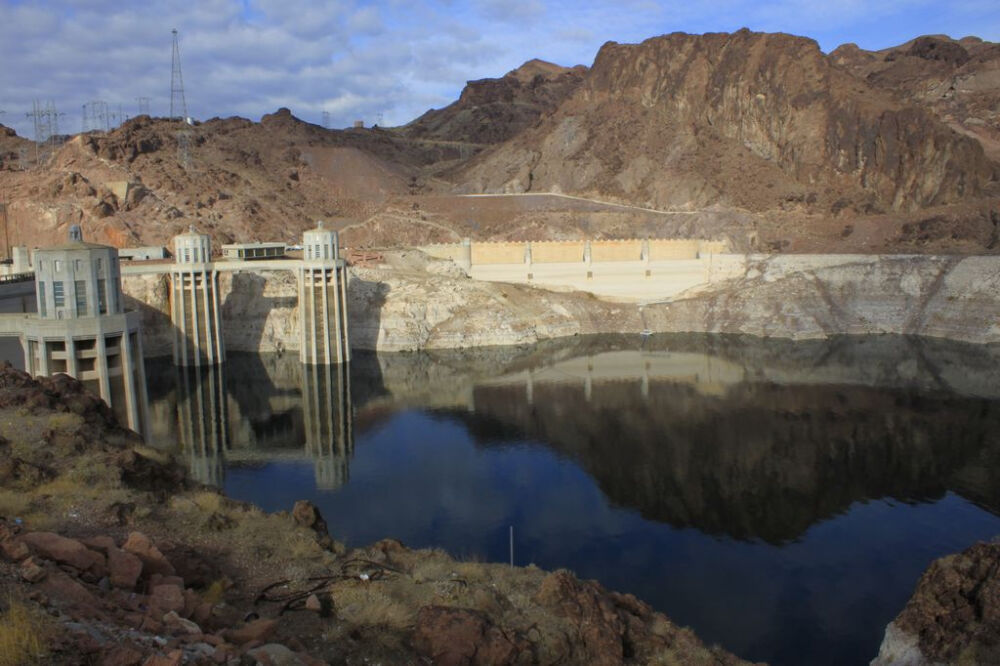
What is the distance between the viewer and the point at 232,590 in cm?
1376

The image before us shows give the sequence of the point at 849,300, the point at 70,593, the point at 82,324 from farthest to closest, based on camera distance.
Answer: the point at 849,300 < the point at 82,324 < the point at 70,593

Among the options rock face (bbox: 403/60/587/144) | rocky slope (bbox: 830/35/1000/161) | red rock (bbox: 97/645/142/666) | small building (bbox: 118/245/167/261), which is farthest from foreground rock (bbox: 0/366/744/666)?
rock face (bbox: 403/60/587/144)

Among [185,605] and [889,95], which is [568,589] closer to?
[185,605]

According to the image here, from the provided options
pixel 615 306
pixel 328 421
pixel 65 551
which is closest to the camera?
pixel 65 551

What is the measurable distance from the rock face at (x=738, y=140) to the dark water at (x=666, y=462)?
3475cm

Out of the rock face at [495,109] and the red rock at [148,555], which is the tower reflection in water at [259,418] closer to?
the red rock at [148,555]

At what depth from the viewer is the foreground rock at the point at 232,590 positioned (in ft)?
32.8

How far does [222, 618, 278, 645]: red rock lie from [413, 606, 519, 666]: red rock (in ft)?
7.58

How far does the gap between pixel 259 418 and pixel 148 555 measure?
34120 millimetres

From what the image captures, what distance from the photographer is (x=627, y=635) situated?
14.5m

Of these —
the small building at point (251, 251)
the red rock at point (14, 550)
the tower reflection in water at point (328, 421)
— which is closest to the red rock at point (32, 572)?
the red rock at point (14, 550)

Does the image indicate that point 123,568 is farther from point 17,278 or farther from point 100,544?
point 17,278

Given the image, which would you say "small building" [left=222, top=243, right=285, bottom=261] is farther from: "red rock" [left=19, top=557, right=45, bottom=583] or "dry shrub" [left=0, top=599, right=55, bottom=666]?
"dry shrub" [left=0, top=599, right=55, bottom=666]

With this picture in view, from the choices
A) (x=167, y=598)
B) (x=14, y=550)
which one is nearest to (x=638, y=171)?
(x=167, y=598)
